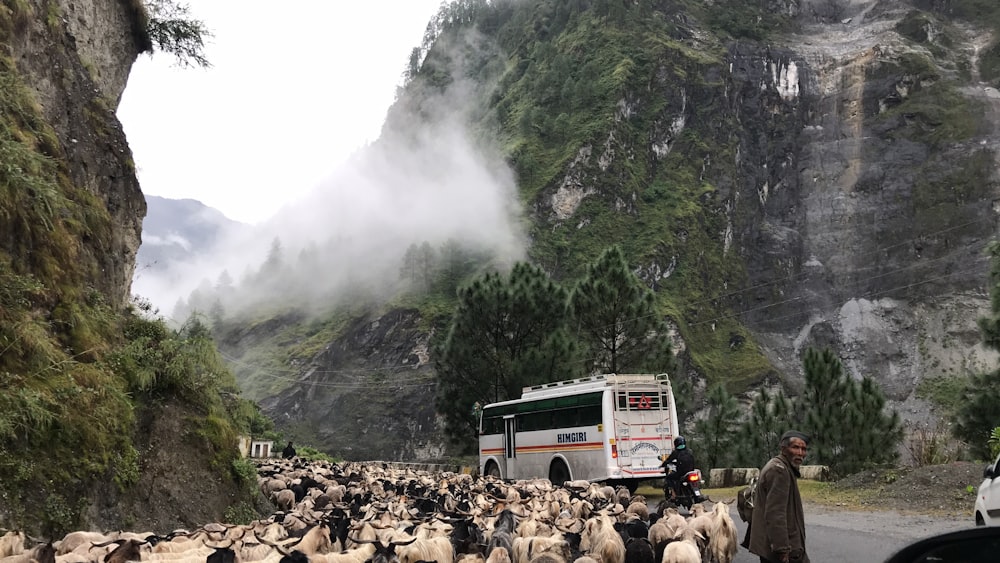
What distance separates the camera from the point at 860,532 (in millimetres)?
11711

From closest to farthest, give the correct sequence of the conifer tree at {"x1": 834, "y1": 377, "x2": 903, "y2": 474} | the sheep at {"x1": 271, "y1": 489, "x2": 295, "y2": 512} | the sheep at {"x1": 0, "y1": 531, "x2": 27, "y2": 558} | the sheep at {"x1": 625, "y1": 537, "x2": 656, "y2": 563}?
1. the sheep at {"x1": 0, "y1": 531, "x2": 27, "y2": 558}
2. the sheep at {"x1": 625, "y1": 537, "x2": 656, "y2": 563}
3. the sheep at {"x1": 271, "y1": 489, "x2": 295, "y2": 512}
4. the conifer tree at {"x1": 834, "y1": 377, "x2": 903, "y2": 474}

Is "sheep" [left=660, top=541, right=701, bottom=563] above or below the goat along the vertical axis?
below

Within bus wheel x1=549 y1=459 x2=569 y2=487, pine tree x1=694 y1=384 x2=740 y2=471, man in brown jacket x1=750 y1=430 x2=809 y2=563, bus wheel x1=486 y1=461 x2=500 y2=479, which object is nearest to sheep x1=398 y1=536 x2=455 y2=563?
man in brown jacket x1=750 y1=430 x2=809 y2=563

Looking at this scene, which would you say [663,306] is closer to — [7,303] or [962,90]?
[962,90]

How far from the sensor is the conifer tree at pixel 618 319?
30.4 m

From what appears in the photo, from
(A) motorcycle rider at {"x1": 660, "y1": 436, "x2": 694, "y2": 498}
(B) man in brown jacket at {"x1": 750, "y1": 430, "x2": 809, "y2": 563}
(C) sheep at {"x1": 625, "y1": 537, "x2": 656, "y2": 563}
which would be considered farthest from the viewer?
(A) motorcycle rider at {"x1": 660, "y1": 436, "x2": 694, "y2": 498}

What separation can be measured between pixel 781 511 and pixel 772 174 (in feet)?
372

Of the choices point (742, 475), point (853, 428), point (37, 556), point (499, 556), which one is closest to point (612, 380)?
point (742, 475)

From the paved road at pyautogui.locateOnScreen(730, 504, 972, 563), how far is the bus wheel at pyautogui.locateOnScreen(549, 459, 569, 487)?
772cm

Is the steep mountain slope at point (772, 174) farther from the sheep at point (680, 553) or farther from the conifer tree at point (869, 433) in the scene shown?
the sheep at point (680, 553)

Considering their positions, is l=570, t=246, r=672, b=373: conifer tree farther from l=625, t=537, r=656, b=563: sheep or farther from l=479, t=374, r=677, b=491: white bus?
l=625, t=537, r=656, b=563: sheep

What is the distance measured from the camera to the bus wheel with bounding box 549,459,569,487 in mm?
21453

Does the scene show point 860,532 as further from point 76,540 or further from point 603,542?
point 76,540

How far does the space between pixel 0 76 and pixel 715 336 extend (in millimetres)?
89881
